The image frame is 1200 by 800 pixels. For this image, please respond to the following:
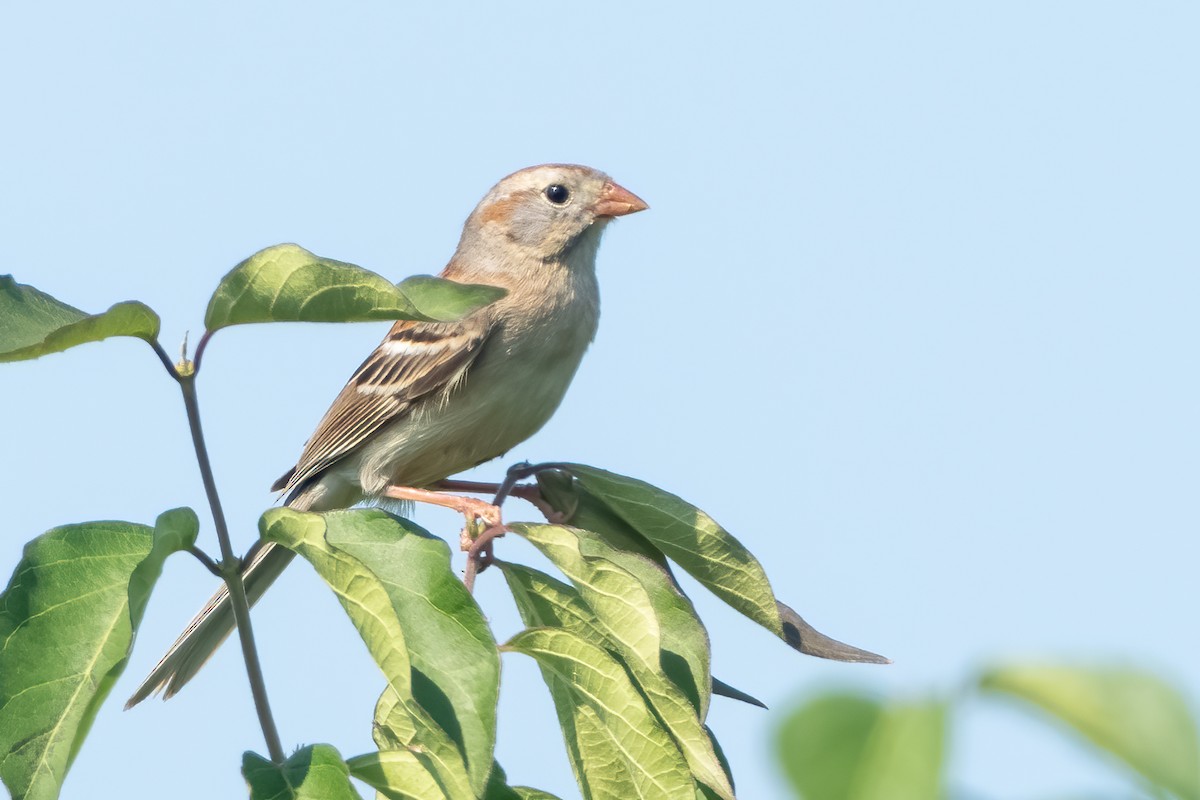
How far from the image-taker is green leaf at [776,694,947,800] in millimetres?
536

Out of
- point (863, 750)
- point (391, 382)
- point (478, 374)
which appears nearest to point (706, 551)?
point (863, 750)

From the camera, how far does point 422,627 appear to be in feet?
6.48

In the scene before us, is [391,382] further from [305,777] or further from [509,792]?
[305,777]

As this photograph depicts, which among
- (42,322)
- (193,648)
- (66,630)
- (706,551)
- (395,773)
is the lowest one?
(193,648)

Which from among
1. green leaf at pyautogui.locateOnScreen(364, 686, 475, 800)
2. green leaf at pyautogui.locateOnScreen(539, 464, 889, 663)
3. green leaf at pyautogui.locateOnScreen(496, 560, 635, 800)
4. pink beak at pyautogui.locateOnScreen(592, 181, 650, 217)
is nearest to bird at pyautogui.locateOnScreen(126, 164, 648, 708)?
pink beak at pyautogui.locateOnScreen(592, 181, 650, 217)

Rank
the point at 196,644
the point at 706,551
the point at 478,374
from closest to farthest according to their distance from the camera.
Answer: the point at 706,551 < the point at 196,644 < the point at 478,374

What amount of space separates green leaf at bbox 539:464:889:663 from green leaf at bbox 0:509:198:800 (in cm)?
99

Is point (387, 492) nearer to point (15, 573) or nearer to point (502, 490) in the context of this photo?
point (502, 490)

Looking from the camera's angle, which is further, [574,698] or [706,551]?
[706,551]

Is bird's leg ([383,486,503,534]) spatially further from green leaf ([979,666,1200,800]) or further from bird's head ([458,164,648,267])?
green leaf ([979,666,1200,800])

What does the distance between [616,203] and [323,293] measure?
4046 mm

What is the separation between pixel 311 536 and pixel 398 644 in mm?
292

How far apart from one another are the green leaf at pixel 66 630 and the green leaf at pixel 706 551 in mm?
994

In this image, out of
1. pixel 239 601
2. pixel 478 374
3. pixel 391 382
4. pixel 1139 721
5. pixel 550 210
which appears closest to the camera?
pixel 1139 721
